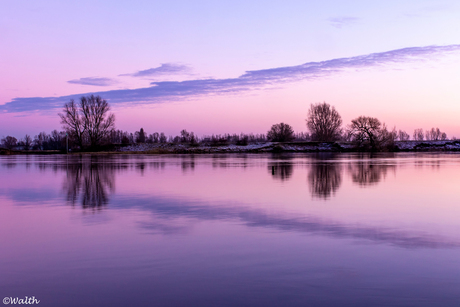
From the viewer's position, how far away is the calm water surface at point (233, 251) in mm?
4184

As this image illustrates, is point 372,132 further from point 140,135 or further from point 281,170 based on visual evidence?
point 140,135

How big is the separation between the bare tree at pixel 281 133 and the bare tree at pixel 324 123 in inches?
421

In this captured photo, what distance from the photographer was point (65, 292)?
424 cm

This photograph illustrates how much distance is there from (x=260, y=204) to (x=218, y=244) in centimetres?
414

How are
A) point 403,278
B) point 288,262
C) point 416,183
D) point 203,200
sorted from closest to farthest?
1. point 403,278
2. point 288,262
3. point 203,200
4. point 416,183

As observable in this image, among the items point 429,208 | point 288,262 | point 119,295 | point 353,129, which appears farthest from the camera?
point 353,129

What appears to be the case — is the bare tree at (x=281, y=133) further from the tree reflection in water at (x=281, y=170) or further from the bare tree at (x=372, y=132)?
the tree reflection in water at (x=281, y=170)

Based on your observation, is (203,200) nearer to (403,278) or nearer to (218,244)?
(218,244)

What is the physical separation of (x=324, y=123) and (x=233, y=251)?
96.8 meters

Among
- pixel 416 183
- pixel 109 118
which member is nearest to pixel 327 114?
pixel 109 118

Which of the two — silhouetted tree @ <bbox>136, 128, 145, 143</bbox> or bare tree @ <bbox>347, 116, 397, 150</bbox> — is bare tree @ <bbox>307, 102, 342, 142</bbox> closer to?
bare tree @ <bbox>347, 116, 397, 150</bbox>

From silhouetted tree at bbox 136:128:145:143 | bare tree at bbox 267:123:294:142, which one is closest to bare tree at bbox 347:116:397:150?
bare tree at bbox 267:123:294:142

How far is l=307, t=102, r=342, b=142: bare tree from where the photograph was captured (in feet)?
322

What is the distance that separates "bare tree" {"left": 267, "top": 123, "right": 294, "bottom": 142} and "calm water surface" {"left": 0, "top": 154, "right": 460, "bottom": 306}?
78.9m
